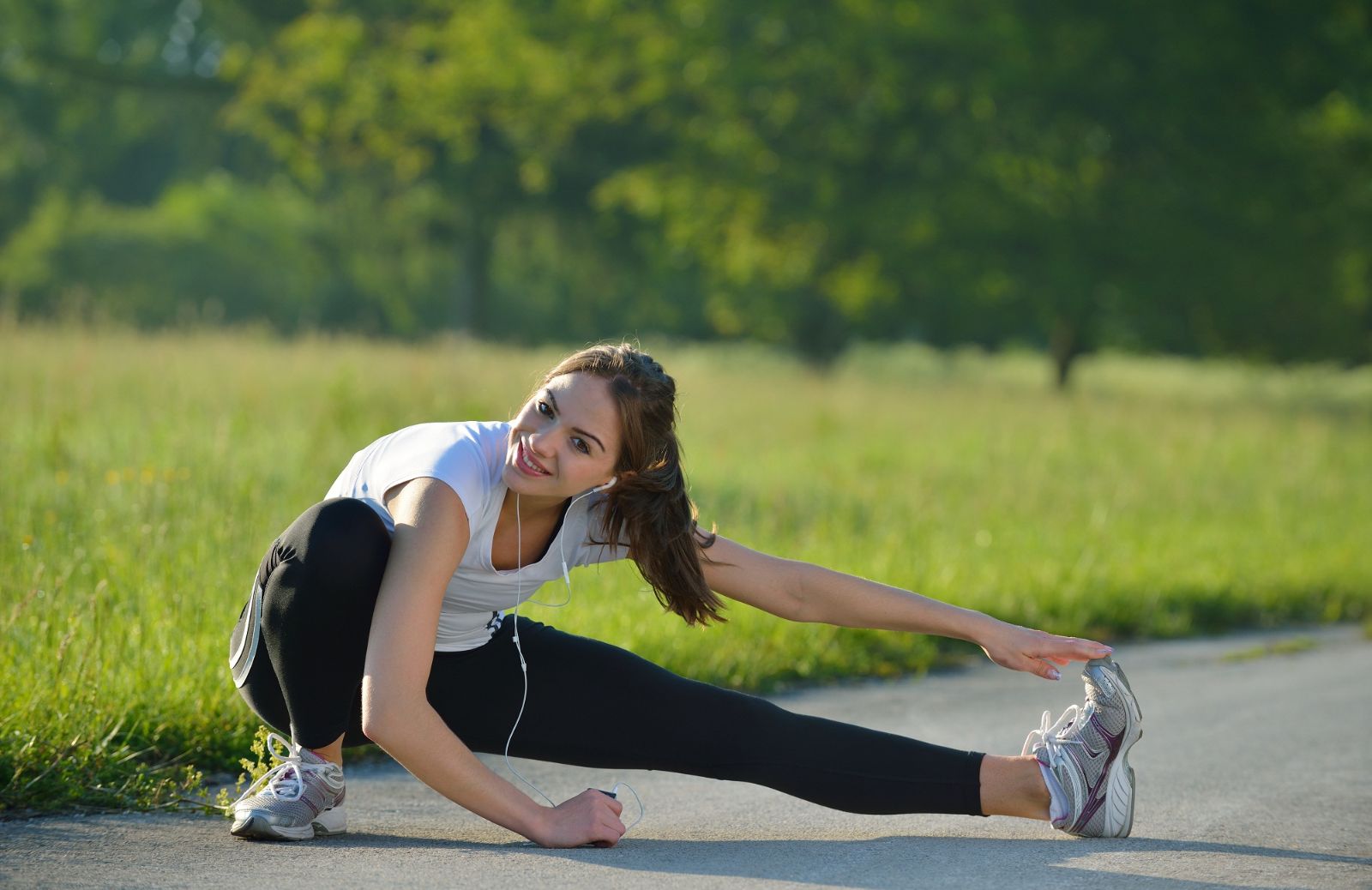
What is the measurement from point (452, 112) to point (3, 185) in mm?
22376

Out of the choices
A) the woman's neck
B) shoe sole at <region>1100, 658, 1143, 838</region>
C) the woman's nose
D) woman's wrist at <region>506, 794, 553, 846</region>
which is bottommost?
woman's wrist at <region>506, 794, 553, 846</region>

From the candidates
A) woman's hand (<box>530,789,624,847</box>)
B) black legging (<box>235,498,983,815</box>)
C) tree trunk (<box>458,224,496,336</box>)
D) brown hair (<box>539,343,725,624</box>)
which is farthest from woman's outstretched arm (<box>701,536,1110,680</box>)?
tree trunk (<box>458,224,496,336</box>)

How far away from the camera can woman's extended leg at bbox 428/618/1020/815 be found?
11.7ft

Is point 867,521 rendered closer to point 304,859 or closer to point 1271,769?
point 1271,769

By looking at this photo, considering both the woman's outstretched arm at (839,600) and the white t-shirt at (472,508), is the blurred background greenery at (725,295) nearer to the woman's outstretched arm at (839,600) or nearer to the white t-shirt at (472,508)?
the white t-shirt at (472,508)

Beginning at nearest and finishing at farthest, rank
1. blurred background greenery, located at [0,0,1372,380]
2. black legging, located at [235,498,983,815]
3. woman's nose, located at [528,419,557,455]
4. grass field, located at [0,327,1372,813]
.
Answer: woman's nose, located at [528,419,557,455], black legging, located at [235,498,983,815], grass field, located at [0,327,1372,813], blurred background greenery, located at [0,0,1372,380]

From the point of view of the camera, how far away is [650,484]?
3.49 meters

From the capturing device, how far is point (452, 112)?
24812 mm

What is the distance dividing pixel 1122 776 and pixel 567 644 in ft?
4.65

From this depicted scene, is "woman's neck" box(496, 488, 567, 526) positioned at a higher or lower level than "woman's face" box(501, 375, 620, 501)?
lower

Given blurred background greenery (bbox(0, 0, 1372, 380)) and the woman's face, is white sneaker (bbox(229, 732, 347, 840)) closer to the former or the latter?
the woman's face

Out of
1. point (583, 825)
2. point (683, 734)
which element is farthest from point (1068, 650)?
point (583, 825)

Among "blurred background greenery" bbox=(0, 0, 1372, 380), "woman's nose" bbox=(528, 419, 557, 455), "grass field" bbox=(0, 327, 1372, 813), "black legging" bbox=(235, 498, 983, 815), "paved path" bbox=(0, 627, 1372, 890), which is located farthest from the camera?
"blurred background greenery" bbox=(0, 0, 1372, 380)

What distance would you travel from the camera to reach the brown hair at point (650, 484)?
3432 mm
